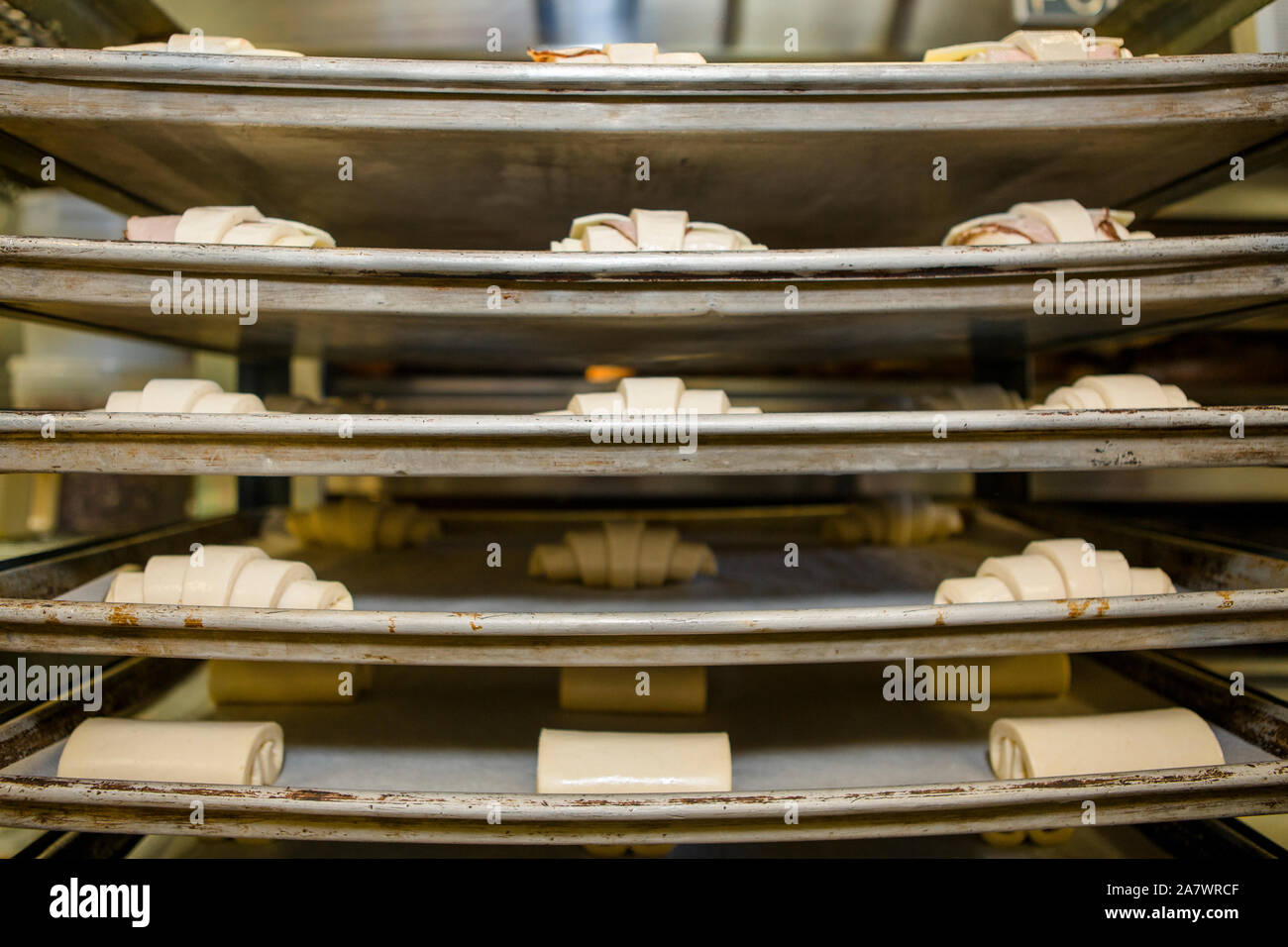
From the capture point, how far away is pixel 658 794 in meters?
0.94

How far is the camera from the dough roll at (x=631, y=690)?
1.22m

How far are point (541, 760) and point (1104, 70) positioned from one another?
144cm

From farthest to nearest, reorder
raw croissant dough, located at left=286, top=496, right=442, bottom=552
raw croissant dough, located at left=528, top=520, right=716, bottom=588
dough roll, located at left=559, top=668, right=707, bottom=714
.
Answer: raw croissant dough, located at left=286, top=496, right=442, bottom=552 < raw croissant dough, located at left=528, top=520, right=716, bottom=588 < dough roll, located at left=559, top=668, right=707, bottom=714

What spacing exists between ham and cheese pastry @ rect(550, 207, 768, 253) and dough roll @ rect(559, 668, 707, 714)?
31.7 inches

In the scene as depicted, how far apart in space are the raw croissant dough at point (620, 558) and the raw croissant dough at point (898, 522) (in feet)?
2.02

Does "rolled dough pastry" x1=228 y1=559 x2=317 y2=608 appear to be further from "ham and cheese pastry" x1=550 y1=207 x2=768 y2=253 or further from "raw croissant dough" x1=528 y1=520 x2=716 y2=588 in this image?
"ham and cheese pastry" x1=550 y1=207 x2=768 y2=253

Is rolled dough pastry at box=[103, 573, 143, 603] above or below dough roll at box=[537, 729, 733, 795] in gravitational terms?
above

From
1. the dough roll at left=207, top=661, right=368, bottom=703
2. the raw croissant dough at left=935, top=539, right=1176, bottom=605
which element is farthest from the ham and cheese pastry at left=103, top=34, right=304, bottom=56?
the raw croissant dough at left=935, top=539, right=1176, bottom=605

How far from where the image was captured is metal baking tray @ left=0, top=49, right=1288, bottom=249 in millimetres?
969

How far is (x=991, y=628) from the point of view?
0.98 m

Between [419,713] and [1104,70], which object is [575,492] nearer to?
[419,713]

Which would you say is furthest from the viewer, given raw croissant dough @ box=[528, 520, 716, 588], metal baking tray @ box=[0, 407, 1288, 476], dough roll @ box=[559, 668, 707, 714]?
raw croissant dough @ box=[528, 520, 716, 588]

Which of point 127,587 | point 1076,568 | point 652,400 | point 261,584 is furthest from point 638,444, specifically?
point 127,587

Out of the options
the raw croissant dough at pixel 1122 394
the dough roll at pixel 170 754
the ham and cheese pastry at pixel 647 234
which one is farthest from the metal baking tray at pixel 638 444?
the dough roll at pixel 170 754
